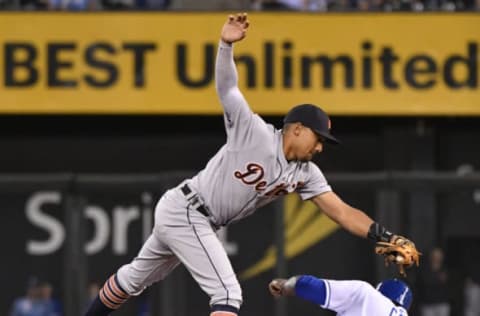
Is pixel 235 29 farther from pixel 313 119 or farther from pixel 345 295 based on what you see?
pixel 345 295

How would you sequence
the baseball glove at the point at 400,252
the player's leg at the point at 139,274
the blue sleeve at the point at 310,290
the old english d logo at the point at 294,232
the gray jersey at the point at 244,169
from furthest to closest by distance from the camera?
the old english d logo at the point at 294,232, the player's leg at the point at 139,274, the blue sleeve at the point at 310,290, the baseball glove at the point at 400,252, the gray jersey at the point at 244,169

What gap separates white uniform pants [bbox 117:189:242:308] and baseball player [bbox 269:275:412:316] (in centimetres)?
32

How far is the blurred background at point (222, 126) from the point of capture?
13727mm

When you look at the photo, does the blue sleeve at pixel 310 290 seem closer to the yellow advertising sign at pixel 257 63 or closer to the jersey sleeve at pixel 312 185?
the jersey sleeve at pixel 312 185

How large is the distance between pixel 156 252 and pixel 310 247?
6476 mm

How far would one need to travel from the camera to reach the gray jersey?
700 centimetres

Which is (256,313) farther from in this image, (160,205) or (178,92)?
(160,205)

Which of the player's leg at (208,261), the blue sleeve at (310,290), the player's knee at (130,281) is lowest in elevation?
the player's knee at (130,281)

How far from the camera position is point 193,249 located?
7.32m

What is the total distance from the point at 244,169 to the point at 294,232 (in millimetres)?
6563

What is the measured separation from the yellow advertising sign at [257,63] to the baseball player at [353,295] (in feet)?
24.3

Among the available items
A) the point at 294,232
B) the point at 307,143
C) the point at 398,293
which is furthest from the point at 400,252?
the point at 294,232

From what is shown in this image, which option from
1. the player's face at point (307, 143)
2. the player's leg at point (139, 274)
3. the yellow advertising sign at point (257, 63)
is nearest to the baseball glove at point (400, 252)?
the player's face at point (307, 143)

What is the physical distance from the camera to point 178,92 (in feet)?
48.6
